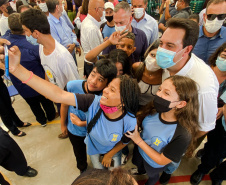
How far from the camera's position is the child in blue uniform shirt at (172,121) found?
128cm

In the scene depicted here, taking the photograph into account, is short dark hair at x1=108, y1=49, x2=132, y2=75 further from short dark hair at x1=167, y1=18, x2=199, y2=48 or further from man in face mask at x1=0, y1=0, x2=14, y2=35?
man in face mask at x1=0, y1=0, x2=14, y2=35

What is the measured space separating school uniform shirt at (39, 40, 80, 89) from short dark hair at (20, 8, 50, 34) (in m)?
0.28

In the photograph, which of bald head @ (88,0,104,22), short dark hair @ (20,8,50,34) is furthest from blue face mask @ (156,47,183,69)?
bald head @ (88,0,104,22)

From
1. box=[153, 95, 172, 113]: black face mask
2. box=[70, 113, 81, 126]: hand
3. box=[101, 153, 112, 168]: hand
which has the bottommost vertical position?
box=[101, 153, 112, 168]: hand

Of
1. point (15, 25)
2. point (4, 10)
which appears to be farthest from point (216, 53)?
point (4, 10)

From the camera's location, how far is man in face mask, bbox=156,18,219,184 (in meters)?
1.32

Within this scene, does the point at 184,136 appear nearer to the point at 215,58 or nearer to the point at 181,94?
the point at 181,94

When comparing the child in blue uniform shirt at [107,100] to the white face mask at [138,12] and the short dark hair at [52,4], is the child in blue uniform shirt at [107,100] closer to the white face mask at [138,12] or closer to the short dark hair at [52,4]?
the white face mask at [138,12]

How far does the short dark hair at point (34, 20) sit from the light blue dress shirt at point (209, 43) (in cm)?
239

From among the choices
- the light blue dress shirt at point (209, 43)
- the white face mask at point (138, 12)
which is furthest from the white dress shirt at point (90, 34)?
the light blue dress shirt at point (209, 43)

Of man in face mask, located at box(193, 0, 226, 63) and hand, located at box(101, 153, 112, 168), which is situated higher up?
man in face mask, located at box(193, 0, 226, 63)

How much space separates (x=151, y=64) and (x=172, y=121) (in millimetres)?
706

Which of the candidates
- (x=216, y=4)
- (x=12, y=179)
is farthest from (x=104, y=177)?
(x=216, y=4)

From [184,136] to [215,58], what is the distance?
1.19 meters
